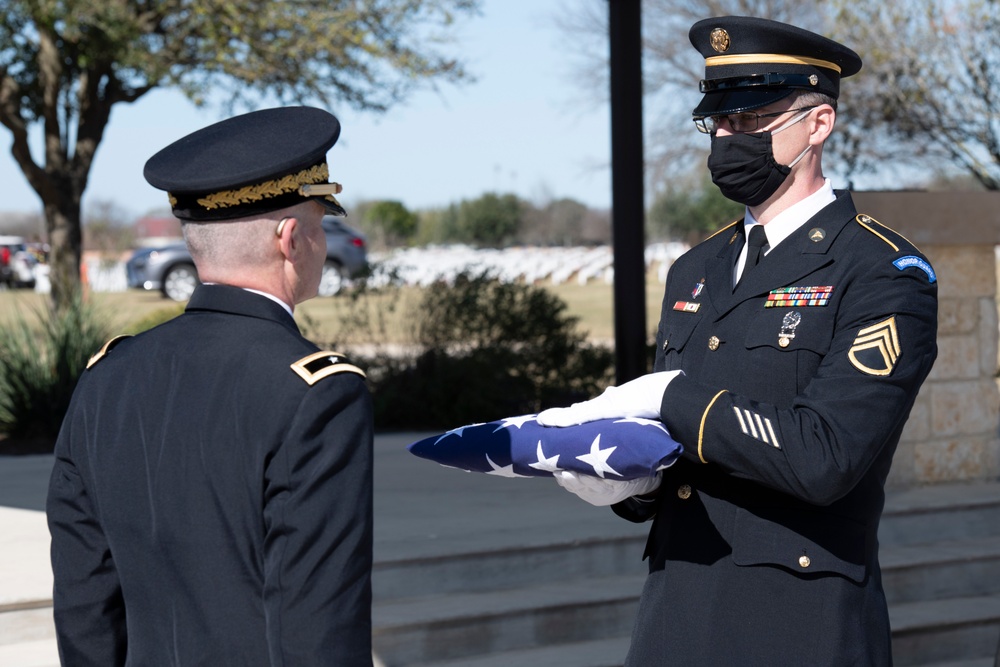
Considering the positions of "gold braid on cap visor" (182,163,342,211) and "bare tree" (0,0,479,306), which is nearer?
"gold braid on cap visor" (182,163,342,211)

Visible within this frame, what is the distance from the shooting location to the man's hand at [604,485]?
2289 millimetres

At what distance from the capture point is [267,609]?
1799 mm

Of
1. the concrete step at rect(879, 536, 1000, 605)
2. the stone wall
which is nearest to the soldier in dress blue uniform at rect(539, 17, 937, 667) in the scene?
the concrete step at rect(879, 536, 1000, 605)

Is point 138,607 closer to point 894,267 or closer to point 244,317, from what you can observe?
point 244,317

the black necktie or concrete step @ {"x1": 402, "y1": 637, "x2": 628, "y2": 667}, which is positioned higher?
the black necktie

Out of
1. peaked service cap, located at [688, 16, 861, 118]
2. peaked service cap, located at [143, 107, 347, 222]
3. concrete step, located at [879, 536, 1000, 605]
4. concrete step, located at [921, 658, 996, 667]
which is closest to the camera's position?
peaked service cap, located at [143, 107, 347, 222]

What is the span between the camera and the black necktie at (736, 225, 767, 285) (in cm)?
254

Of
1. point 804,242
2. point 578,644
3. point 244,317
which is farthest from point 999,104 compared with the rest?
point 244,317

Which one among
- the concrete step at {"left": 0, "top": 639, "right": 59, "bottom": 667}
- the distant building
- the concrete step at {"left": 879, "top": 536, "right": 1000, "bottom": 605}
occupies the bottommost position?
the concrete step at {"left": 879, "top": 536, "right": 1000, "bottom": 605}

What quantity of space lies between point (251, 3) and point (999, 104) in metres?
9.58

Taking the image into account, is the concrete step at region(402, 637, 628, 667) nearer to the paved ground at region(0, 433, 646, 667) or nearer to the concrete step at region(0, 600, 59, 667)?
the paved ground at region(0, 433, 646, 667)

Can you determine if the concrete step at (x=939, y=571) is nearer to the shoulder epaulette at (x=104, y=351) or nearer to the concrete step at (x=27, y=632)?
the concrete step at (x=27, y=632)

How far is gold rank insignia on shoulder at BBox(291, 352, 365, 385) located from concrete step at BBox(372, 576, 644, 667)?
297 cm

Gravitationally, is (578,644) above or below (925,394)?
below
